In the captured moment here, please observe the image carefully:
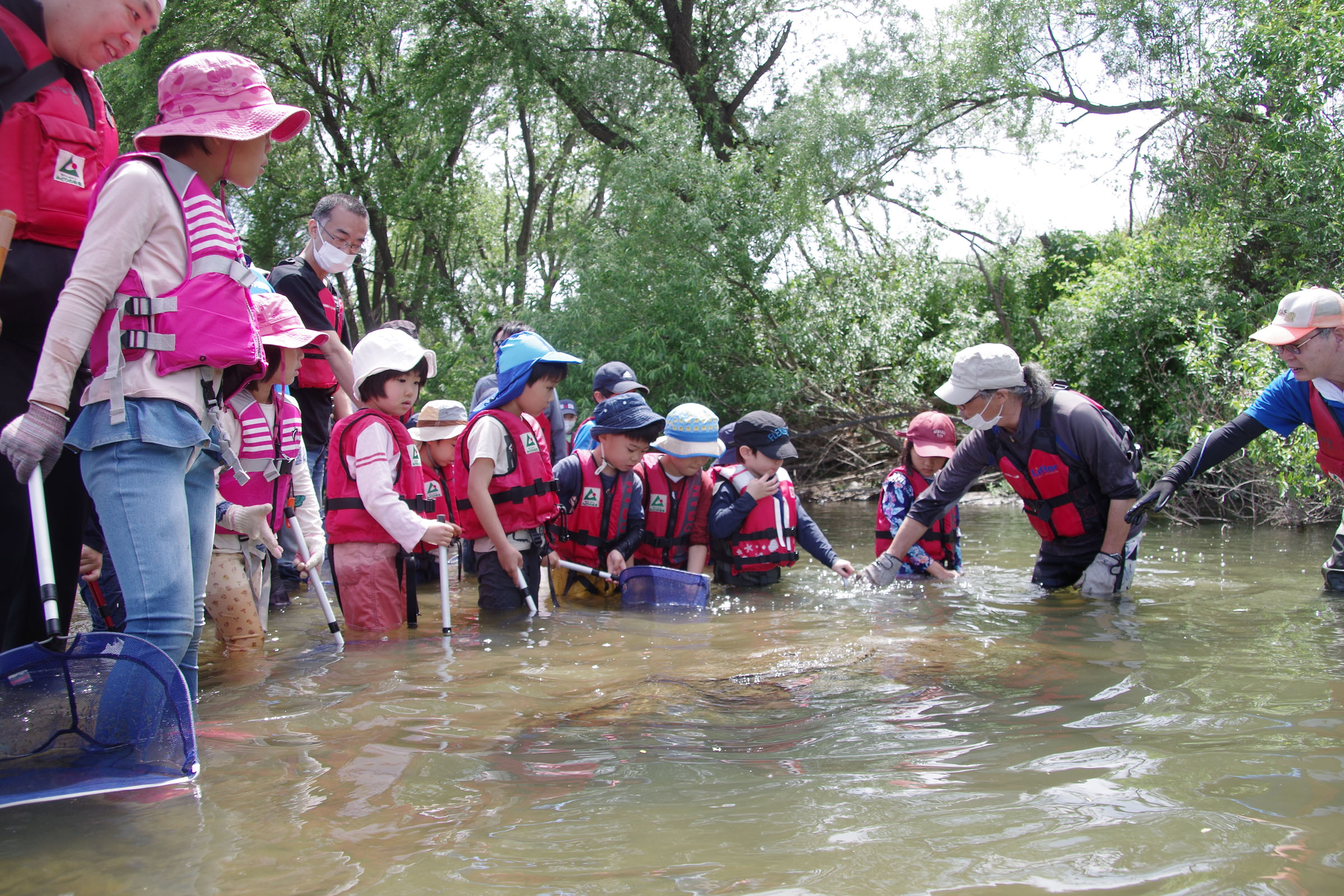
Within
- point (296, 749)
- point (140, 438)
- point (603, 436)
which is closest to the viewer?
point (140, 438)

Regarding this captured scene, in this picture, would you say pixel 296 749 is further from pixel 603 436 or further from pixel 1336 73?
pixel 1336 73

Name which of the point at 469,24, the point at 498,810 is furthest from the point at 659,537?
the point at 469,24

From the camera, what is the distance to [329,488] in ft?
14.6

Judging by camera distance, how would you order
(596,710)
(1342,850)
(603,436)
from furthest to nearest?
(603,436) → (596,710) → (1342,850)

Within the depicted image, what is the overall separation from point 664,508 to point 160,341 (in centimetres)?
375

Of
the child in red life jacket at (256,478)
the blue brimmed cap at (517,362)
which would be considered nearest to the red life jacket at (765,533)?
the blue brimmed cap at (517,362)

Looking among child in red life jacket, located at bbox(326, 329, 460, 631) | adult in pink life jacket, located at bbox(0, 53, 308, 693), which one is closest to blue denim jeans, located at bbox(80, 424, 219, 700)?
adult in pink life jacket, located at bbox(0, 53, 308, 693)

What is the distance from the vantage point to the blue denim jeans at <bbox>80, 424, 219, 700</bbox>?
2436 millimetres

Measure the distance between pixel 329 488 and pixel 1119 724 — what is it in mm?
3319

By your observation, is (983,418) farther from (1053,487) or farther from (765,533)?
(765,533)

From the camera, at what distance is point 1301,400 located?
488 cm

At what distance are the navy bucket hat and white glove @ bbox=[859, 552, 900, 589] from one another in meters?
1.47

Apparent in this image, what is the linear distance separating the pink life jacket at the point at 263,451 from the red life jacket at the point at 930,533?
141 inches

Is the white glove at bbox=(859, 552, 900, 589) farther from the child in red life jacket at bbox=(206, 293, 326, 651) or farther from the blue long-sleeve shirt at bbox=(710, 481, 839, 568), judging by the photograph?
the child in red life jacket at bbox=(206, 293, 326, 651)
